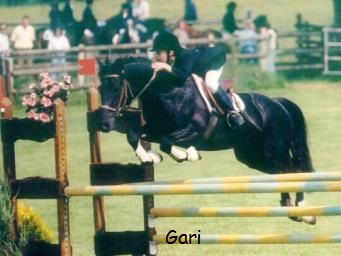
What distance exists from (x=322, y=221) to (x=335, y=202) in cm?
122

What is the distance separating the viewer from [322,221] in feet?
40.3

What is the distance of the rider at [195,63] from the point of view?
10.4 meters

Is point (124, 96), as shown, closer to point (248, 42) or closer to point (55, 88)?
point (55, 88)

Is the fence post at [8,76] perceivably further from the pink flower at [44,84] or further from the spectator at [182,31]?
the pink flower at [44,84]

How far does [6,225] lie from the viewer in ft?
29.0

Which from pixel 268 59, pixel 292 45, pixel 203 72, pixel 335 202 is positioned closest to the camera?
pixel 203 72

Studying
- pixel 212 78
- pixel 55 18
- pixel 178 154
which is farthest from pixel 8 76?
pixel 178 154

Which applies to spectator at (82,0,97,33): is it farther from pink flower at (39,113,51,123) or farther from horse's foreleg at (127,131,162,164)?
pink flower at (39,113,51,123)

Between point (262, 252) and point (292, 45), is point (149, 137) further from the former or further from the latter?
point (292, 45)

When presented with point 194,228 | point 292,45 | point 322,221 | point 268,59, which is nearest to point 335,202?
point 322,221

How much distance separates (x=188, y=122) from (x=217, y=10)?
143 ft

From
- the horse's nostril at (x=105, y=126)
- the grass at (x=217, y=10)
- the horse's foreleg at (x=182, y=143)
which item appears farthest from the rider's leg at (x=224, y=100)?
the grass at (x=217, y=10)

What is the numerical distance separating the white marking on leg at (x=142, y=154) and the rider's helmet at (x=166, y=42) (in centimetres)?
100

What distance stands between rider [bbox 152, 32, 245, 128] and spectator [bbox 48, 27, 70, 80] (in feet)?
53.3
